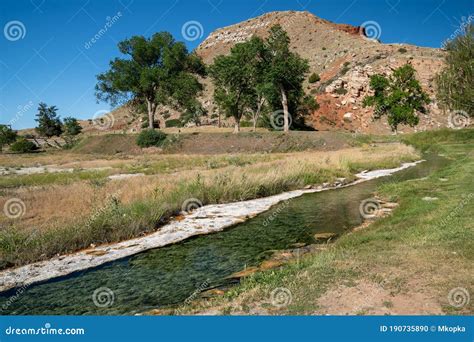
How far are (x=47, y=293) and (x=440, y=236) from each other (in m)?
10.6

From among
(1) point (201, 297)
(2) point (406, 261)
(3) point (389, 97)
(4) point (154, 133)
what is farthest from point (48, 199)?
(3) point (389, 97)

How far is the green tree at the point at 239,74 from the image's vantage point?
56500 mm

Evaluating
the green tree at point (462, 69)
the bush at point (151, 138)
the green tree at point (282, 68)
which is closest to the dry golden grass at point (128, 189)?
the green tree at point (462, 69)

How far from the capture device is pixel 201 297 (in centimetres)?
851

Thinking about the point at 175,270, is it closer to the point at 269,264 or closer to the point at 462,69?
the point at 269,264

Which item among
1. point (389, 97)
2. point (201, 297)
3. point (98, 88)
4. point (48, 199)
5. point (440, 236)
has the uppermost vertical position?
point (98, 88)

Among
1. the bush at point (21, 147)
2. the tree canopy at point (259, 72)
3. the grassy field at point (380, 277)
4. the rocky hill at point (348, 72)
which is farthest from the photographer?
the rocky hill at point (348, 72)

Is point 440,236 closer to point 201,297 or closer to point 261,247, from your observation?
point 261,247

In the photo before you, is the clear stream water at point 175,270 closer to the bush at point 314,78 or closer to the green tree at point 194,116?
the green tree at point 194,116

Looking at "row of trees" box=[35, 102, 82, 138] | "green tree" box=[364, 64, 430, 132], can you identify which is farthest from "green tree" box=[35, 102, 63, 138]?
"green tree" box=[364, 64, 430, 132]

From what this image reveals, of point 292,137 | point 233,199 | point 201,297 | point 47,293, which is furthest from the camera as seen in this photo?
point 292,137

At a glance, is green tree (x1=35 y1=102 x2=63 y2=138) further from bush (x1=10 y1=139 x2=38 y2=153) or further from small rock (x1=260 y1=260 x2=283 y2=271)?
small rock (x1=260 y1=260 x2=283 y2=271)

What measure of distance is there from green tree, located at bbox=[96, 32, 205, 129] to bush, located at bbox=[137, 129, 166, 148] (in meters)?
3.92

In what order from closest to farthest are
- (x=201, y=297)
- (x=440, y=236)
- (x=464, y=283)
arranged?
(x=464, y=283)
(x=201, y=297)
(x=440, y=236)
